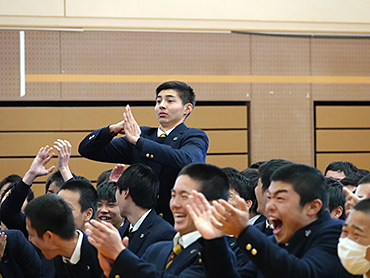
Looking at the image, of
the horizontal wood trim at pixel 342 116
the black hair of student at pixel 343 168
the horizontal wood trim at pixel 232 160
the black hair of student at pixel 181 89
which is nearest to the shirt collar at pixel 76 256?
the black hair of student at pixel 181 89

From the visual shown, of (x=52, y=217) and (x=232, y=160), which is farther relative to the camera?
(x=232, y=160)

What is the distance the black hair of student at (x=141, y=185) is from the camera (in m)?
3.27

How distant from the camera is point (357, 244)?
1906mm

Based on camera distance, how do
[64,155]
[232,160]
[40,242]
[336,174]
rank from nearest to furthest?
[40,242] → [64,155] → [336,174] → [232,160]

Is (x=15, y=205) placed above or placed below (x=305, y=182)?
below

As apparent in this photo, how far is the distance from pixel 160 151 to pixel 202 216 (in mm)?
1226

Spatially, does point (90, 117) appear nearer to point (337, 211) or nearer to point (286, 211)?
point (337, 211)

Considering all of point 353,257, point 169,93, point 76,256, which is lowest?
point 76,256

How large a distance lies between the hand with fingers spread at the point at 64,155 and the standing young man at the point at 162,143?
1.32 ft

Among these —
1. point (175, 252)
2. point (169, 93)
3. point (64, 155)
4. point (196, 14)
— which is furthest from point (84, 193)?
point (196, 14)

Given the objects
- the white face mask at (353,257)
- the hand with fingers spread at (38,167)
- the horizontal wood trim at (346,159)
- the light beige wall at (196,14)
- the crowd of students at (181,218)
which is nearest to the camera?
the white face mask at (353,257)

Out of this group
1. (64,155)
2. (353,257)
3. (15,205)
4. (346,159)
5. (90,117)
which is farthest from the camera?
(346,159)

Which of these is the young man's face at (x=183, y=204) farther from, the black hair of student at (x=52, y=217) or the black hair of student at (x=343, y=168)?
the black hair of student at (x=343, y=168)

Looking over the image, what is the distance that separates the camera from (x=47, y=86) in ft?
24.0
